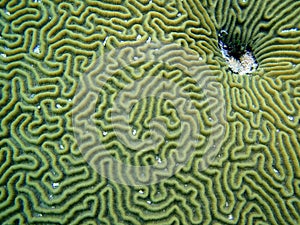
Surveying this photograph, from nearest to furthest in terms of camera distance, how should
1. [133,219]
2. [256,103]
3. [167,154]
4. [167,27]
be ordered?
[133,219] → [167,154] → [256,103] → [167,27]

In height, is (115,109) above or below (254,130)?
below

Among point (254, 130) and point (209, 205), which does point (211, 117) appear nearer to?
point (254, 130)

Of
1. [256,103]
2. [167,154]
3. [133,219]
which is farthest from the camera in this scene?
[256,103]

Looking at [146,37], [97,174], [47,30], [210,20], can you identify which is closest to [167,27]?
[146,37]

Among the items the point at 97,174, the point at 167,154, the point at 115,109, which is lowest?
the point at 97,174

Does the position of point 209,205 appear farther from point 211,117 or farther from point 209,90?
point 209,90

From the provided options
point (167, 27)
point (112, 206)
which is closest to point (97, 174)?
point (112, 206)

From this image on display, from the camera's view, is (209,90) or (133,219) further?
(209,90)
